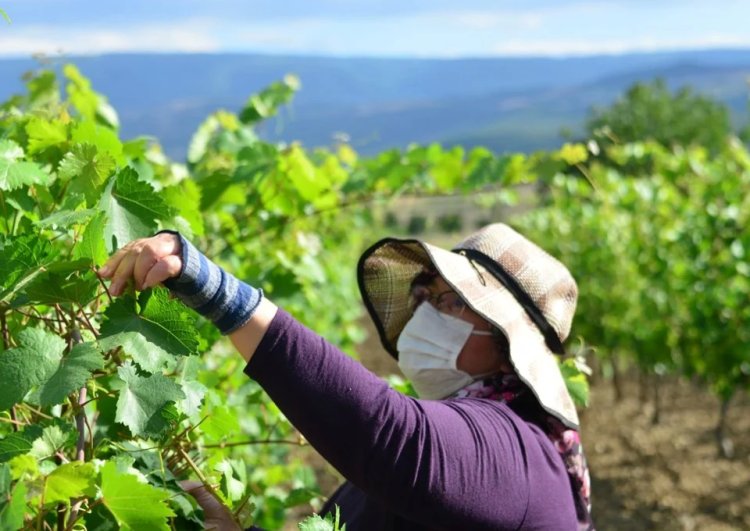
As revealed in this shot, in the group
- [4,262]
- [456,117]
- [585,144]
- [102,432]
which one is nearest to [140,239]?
[4,262]

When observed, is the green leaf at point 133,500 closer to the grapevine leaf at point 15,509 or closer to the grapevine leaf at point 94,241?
the grapevine leaf at point 15,509

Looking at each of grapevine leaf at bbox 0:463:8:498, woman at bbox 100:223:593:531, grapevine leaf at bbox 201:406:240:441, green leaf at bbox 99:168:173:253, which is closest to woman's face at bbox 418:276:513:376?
woman at bbox 100:223:593:531

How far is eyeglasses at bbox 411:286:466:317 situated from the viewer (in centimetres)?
183

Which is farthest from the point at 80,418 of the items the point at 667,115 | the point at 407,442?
the point at 667,115

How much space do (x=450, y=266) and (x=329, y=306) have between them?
7619 millimetres

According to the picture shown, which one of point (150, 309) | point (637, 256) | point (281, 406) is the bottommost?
point (637, 256)

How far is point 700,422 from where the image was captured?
318 inches

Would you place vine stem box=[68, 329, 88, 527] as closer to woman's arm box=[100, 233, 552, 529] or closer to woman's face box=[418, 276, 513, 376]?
woman's arm box=[100, 233, 552, 529]

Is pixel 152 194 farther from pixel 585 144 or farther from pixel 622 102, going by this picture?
pixel 622 102

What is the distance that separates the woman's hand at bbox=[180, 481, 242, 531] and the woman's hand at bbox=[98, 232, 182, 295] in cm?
41

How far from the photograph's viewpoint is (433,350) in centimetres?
183

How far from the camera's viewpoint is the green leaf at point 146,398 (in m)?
1.08

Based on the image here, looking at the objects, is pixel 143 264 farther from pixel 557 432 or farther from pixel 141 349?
pixel 557 432

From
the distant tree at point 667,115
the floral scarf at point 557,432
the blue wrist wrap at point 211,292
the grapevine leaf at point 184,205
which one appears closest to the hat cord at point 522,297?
the floral scarf at point 557,432
